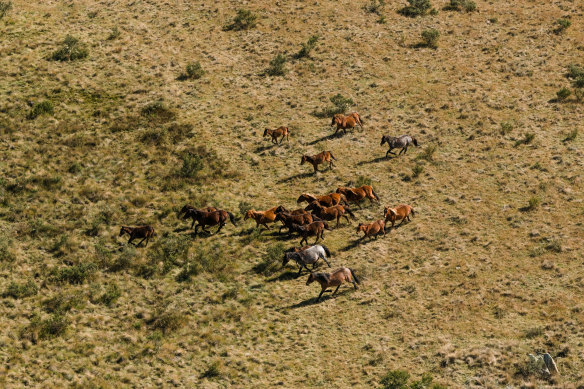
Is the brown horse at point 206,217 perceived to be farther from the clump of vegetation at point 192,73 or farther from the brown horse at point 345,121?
the clump of vegetation at point 192,73

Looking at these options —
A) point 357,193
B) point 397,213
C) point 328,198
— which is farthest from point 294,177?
point 397,213

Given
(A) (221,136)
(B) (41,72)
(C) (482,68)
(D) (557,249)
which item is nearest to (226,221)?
(A) (221,136)

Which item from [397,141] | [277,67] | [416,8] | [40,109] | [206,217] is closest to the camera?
[206,217]

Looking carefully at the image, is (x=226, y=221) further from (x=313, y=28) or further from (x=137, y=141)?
(x=313, y=28)

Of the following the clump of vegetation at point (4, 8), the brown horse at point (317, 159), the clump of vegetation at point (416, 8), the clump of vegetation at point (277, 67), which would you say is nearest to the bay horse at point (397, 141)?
the brown horse at point (317, 159)

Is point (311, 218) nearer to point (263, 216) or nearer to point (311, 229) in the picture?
point (311, 229)
